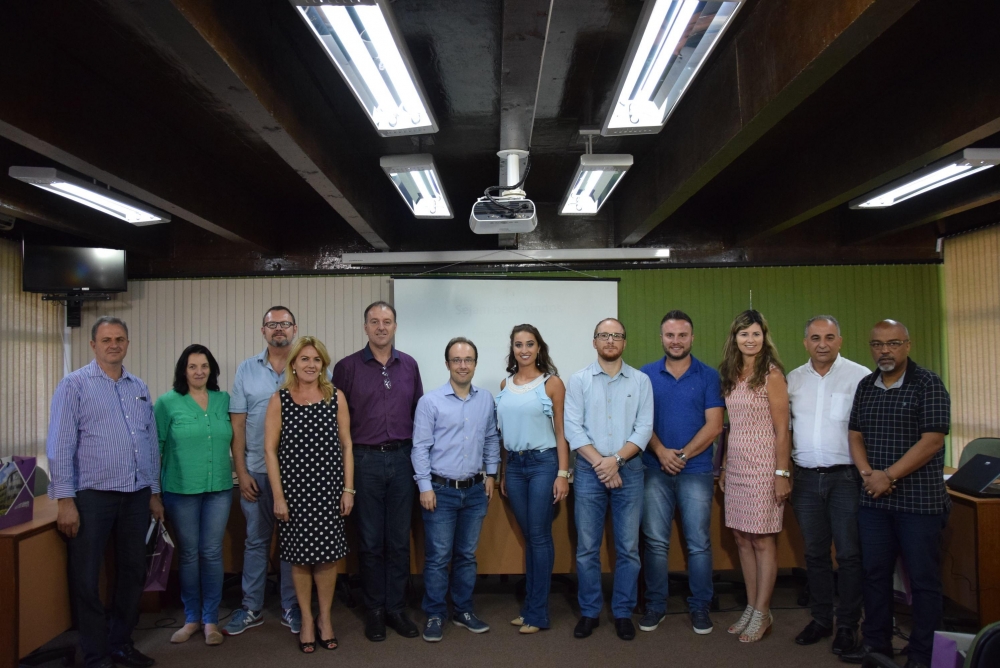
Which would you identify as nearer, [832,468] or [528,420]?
[832,468]

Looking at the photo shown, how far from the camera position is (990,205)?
16.0ft

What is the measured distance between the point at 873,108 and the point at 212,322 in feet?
17.5

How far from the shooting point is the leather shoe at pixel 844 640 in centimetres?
291

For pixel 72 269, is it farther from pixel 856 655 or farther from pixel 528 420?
pixel 856 655

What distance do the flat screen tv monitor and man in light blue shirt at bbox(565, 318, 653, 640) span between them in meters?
4.04

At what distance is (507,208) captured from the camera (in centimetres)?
392

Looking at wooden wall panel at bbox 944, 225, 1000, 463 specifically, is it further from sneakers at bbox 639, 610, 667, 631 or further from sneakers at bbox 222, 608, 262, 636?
sneakers at bbox 222, 608, 262, 636

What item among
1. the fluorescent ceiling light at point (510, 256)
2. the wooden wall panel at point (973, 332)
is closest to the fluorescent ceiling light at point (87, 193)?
the fluorescent ceiling light at point (510, 256)

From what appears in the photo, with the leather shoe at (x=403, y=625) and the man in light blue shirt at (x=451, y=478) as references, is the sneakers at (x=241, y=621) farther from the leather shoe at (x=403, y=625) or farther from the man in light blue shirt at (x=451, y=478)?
the man in light blue shirt at (x=451, y=478)

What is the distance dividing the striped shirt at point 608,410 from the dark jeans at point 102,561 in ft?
6.74

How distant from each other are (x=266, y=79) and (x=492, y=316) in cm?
320

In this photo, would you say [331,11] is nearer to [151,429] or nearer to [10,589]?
[151,429]

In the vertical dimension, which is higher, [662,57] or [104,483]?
[662,57]

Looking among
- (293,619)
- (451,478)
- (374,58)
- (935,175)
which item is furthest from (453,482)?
(935,175)
